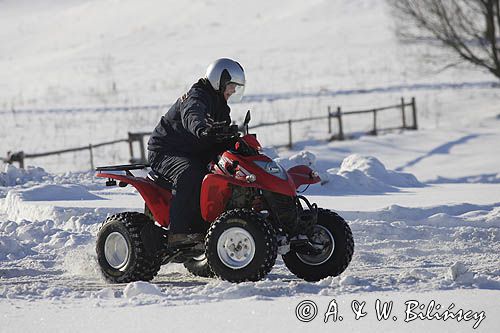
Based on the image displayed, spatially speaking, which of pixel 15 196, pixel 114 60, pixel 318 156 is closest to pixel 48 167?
pixel 318 156

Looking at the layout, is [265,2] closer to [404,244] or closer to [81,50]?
[81,50]

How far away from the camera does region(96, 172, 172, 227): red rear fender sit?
28.0ft

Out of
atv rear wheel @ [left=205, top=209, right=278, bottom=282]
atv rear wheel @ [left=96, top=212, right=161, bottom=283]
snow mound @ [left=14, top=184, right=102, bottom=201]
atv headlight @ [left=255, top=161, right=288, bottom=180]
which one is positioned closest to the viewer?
atv rear wheel @ [left=205, top=209, right=278, bottom=282]

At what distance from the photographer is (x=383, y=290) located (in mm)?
7332

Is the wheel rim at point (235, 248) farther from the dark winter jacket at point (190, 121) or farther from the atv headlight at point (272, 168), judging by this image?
the dark winter jacket at point (190, 121)

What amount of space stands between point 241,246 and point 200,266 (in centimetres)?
80

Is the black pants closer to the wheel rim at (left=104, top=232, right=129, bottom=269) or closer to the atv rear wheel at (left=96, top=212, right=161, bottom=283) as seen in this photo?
the atv rear wheel at (left=96, top=212, right=161, bottom=283)

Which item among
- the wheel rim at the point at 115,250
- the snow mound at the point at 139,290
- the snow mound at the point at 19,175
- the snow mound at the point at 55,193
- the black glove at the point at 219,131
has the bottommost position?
the snow mound at the point at 139,290

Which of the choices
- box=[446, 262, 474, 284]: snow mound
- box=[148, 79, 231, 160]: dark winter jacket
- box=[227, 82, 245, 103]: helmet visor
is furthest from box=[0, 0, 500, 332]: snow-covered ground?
box=[227, 82, 245, 103]: helmet visor

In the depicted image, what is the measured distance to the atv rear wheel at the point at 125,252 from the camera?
332 inches

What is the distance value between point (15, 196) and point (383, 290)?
8.16 meters

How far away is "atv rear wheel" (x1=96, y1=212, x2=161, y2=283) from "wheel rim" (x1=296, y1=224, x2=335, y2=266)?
134cm

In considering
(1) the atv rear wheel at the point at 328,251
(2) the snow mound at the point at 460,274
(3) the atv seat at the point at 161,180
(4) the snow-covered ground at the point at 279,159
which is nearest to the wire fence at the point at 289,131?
(4) the snow-covered ground at the point at 279,159

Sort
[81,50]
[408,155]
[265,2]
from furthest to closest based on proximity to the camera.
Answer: [265,2] → [81,50] → [408,155]
